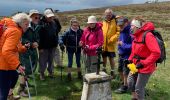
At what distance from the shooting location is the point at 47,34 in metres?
15.4

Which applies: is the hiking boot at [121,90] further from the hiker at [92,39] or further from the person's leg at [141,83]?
the person's leg at [141,83]

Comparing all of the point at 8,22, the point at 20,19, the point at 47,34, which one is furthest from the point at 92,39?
the point at 8,22

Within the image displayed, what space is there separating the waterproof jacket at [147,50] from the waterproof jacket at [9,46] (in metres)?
3.52

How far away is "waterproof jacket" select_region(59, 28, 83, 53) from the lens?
15.6 m

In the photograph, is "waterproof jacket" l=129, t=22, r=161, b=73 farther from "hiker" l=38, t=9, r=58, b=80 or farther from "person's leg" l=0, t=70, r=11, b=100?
"hiker" l=38, t=9, r=58, b=80

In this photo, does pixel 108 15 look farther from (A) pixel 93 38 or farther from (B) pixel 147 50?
(B) pixel 147 50

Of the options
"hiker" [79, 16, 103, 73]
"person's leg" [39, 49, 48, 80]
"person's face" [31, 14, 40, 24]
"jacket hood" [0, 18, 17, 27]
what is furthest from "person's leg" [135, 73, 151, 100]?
"person's leg" [39, 49, 48, 80]

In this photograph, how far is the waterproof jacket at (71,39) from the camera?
1557 cm

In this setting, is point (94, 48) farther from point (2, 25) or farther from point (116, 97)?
point (2, 25)

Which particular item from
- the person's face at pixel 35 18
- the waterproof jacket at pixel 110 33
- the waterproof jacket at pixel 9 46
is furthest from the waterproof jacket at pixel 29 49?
the waterproof jacket at pixel 9 46

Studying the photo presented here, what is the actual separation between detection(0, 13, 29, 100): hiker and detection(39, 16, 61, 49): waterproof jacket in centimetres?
427

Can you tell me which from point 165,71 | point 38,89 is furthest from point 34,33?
point 165,71

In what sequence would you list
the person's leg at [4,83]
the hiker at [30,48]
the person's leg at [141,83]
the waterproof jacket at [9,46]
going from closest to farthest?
1. the waterproof jacket at [9,46]
2. the person's leg at [4,83]
3. the person's leg at [141,83]
4. the hiker at [30,48]

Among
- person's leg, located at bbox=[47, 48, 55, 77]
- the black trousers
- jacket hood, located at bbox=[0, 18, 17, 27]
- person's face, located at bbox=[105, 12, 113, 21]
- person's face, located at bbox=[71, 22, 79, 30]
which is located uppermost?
jacket hood, located at bbox=[0, 18, 17, 27]
